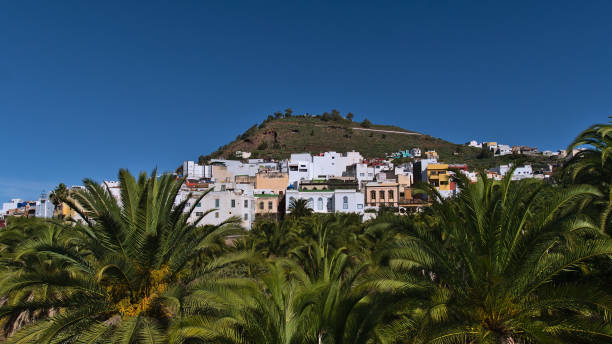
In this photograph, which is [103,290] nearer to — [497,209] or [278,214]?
[497,209]

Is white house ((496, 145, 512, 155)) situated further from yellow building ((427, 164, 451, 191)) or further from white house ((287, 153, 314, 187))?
white house ((287, 153, 314, 187))

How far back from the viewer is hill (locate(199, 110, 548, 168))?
105 meters

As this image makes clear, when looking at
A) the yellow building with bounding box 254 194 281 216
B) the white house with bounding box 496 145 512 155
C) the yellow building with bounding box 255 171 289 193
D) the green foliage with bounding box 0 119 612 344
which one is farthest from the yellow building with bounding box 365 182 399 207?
the white house with bounding box 496 145 512 155

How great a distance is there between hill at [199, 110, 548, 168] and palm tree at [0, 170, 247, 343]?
84.2m

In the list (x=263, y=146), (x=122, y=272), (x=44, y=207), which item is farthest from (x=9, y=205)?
(x=122, y=272)

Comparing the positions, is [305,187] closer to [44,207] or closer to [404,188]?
[404,188]

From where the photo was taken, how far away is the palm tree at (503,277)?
21.7ft

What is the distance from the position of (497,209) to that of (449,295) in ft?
6.00

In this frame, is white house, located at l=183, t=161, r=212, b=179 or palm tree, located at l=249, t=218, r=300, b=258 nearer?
palm tree, located at l=249, t=218, r=300, b=258

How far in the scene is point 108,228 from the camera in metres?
8.69

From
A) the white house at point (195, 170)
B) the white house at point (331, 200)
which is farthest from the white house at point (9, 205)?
the white house at point (331, 200)

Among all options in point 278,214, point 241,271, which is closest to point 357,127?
point 278,214

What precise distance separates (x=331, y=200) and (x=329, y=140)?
68.2m

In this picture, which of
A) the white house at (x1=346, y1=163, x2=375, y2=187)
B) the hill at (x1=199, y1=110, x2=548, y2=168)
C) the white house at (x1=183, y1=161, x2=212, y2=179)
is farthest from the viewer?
the hill at (x1=199, y1=110, x2=548, y2=168)
